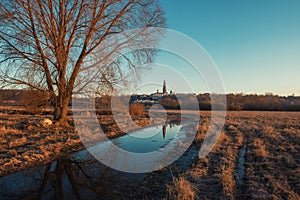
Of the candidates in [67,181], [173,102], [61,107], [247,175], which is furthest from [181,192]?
[173,102]

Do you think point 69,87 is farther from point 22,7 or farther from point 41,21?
point 22,7

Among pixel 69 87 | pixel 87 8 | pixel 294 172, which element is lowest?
pixel 294 172

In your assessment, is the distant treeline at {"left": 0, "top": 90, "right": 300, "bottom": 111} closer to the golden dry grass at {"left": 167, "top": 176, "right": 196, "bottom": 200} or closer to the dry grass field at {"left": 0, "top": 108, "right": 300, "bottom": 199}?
the dry grass field at {"left": 0, "top": 108, "right": 300, "bottom": 199}

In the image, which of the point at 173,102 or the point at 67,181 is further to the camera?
the point at 173,102

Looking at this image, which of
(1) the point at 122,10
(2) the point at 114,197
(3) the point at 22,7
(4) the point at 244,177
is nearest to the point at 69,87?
(3) the point at 22,7

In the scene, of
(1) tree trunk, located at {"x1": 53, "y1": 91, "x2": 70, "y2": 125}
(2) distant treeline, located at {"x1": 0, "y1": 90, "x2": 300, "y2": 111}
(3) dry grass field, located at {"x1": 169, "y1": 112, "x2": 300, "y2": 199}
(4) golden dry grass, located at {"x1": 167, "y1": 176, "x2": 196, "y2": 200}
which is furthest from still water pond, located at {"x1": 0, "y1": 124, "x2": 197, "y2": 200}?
(1) tree trunk, located at {"x1": 53, "y1": 91, "x2": 70, "y2": 125}

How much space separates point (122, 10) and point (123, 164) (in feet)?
31.2

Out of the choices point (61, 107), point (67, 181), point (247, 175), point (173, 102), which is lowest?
point (67, 181)

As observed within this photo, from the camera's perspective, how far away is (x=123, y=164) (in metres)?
6.36

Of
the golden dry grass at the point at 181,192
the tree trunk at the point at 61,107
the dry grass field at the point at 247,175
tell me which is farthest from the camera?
the tree trunk at the point at 61,107

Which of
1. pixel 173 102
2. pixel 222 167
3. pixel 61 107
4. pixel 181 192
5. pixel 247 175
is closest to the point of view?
pixel 181 192

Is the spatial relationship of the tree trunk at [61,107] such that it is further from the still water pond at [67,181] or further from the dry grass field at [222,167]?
the still water pond at [67,181]

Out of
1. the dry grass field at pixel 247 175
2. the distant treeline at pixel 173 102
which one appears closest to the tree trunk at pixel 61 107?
the distant treeline at pixel 173 102

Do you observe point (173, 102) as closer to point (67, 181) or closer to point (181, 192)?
point (67, 181)
